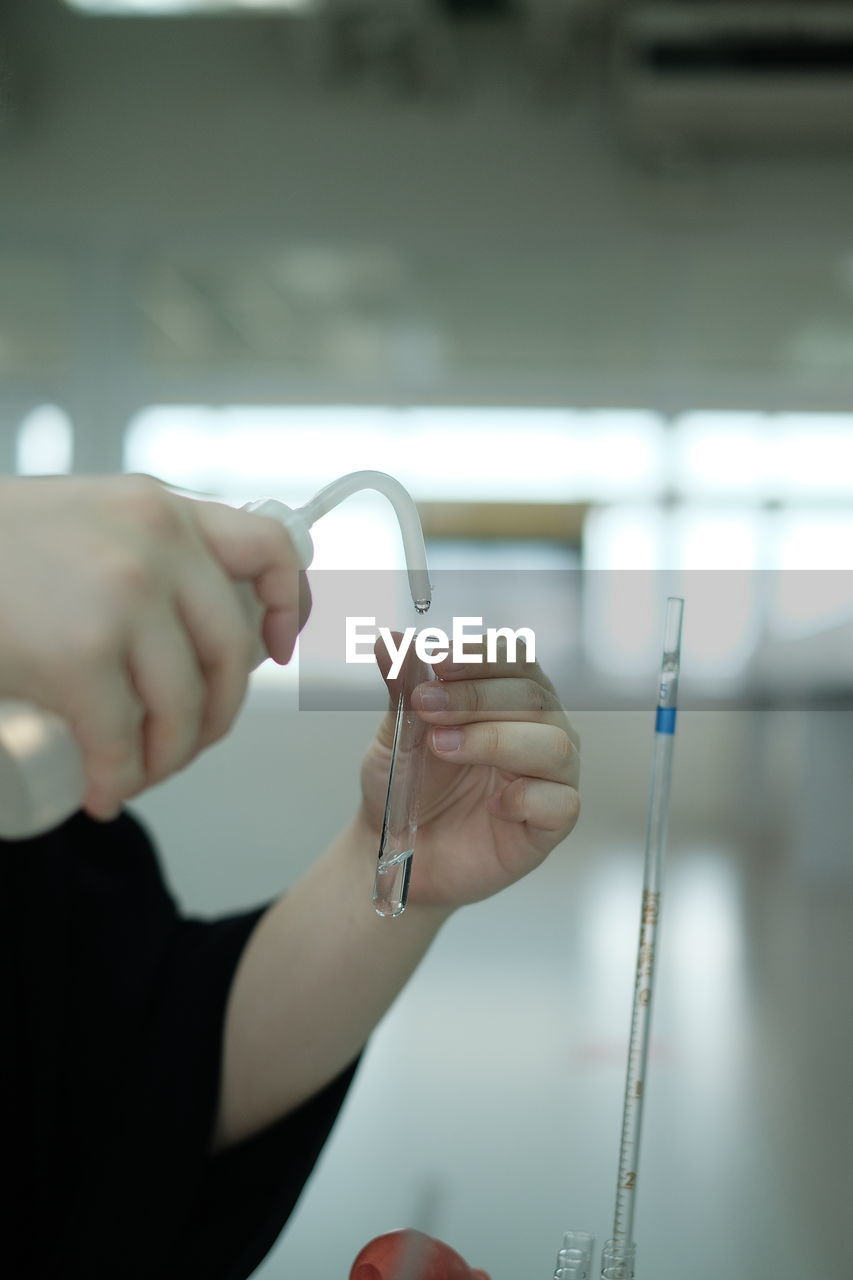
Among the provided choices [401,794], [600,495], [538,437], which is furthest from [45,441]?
[401,794]

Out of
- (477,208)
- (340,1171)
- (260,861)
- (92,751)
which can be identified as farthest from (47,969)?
(477,208)

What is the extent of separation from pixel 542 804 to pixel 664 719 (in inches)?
2.0

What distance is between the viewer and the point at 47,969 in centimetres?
46

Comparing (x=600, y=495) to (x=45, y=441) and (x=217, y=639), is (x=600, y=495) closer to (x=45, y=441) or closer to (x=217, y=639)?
(x=45, y=441)

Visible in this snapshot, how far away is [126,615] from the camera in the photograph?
21cm

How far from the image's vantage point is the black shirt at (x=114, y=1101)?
0.44m

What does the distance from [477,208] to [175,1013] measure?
2.08m

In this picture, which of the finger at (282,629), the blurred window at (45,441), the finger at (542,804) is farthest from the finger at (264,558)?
the blurred window at (45,441)

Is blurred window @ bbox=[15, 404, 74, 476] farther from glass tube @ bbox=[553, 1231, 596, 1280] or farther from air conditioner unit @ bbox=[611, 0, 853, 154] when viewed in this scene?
air conditioner unit @ bbox=[611, 0, 853, 154]

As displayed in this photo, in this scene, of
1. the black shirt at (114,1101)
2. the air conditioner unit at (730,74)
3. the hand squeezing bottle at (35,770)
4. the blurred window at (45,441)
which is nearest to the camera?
the hand squeezing bottle at (35,770)

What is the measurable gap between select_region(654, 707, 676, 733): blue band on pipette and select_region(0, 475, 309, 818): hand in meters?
0.17

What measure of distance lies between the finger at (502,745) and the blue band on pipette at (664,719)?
0.04 meters

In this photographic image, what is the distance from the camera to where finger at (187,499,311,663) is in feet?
0.77

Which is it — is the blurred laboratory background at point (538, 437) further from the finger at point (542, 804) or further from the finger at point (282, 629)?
the finger at point (282, 629)
